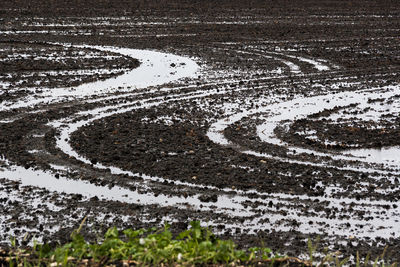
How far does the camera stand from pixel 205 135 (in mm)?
12758

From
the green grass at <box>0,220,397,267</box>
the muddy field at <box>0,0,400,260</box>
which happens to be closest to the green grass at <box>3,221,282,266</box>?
the green grass at <box>0,220,397,267</box>

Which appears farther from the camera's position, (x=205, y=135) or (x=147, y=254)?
(x=205, y=135)

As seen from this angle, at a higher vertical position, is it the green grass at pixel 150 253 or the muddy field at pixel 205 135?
the green grass at pixel 150 253

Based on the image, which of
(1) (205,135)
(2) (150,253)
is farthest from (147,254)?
(1) (205,135)

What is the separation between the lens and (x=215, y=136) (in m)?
12.7

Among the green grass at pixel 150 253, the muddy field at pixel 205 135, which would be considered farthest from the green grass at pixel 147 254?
the muddy field at pixel 205 135

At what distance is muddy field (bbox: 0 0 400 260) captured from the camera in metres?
8.65

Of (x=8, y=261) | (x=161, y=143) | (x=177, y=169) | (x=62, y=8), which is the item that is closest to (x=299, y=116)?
(x=161, y=143)

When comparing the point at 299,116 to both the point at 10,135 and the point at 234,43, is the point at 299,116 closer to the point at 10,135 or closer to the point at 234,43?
the point at 10,135

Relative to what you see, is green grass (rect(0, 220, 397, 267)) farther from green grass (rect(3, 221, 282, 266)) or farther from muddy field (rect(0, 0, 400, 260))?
muddy field (rect(0, 0, 400, 260))

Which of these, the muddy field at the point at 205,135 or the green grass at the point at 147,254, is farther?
the muddy field at the point at 205,135

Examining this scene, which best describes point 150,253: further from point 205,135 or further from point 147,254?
point 205,135

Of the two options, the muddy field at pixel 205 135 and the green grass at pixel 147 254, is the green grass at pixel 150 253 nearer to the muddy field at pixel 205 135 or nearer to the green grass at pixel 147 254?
the green grass at pixel 147 254

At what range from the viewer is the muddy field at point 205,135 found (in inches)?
340
